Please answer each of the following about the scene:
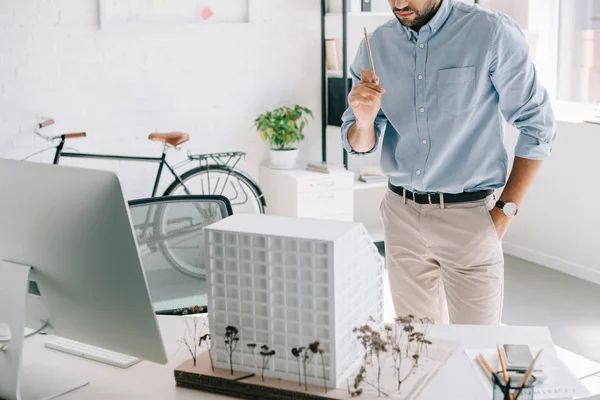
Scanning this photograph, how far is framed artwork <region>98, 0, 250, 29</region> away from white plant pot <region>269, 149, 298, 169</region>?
782 mm

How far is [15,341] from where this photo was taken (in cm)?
156

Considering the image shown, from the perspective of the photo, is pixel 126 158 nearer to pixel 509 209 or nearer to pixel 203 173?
pixel 203 173

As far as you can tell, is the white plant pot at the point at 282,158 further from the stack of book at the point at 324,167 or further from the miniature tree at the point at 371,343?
the miniature tree at the point at 371,343

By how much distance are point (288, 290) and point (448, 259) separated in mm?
954

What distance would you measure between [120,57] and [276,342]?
3.35m

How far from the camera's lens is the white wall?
4527 mm

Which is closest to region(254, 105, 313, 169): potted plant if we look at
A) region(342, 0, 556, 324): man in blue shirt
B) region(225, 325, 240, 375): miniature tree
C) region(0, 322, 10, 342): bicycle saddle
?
region(342, 0, 556, 324): man in blue shirt

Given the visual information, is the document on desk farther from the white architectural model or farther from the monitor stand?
the monitor stand

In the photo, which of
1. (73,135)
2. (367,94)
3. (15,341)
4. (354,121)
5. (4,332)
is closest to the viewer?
(15,341)

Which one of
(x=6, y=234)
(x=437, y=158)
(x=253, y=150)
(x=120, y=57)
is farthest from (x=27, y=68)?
(x=6, y=234)

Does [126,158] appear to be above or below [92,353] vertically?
above

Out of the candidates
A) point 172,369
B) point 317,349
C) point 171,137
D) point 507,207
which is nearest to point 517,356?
point 317,349

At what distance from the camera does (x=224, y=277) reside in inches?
59.7

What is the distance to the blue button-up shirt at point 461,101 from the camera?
7.32 feet
